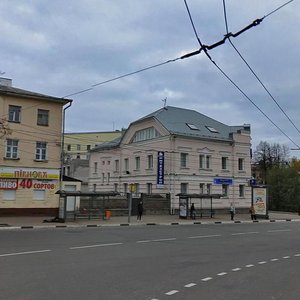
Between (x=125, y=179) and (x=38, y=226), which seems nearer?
(x=38, y=226)

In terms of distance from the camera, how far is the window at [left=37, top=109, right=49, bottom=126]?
1532 inches

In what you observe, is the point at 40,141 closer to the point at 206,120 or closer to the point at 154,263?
the point at 206,120

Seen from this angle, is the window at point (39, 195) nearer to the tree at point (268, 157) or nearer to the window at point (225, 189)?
the window at point (225, 189)

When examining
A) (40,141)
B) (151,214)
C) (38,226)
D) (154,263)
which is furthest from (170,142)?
(154,263)

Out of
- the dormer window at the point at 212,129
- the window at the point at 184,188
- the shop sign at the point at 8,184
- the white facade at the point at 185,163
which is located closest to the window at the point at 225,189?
the white facade at the point at 185,163

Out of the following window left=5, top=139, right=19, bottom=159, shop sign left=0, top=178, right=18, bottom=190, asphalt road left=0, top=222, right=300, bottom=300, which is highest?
window left=5, top=139, right=19, bottom=159

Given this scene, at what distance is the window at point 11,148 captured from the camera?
37.2 m

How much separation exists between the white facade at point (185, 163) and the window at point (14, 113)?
1573cm

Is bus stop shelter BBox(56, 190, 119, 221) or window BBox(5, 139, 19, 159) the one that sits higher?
window BBox(5, 139, 19, 159)

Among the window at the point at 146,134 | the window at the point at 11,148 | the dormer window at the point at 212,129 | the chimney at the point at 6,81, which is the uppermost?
the chimney at the point at 6,81

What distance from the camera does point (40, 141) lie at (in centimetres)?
3872

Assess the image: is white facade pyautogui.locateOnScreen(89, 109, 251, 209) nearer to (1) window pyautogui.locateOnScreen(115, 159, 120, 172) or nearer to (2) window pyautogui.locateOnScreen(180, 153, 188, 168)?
(2) window pyautogui.locateOnScreen(180, 153, 188, 168)

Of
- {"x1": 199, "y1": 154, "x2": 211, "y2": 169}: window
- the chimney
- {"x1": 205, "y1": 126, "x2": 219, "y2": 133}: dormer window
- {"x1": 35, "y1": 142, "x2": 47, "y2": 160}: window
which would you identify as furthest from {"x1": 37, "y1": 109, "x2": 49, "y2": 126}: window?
{"x1": 205, "y1": 126, "x2": 219, "y2": 133}: dormer window

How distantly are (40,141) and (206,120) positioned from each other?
22.9m
